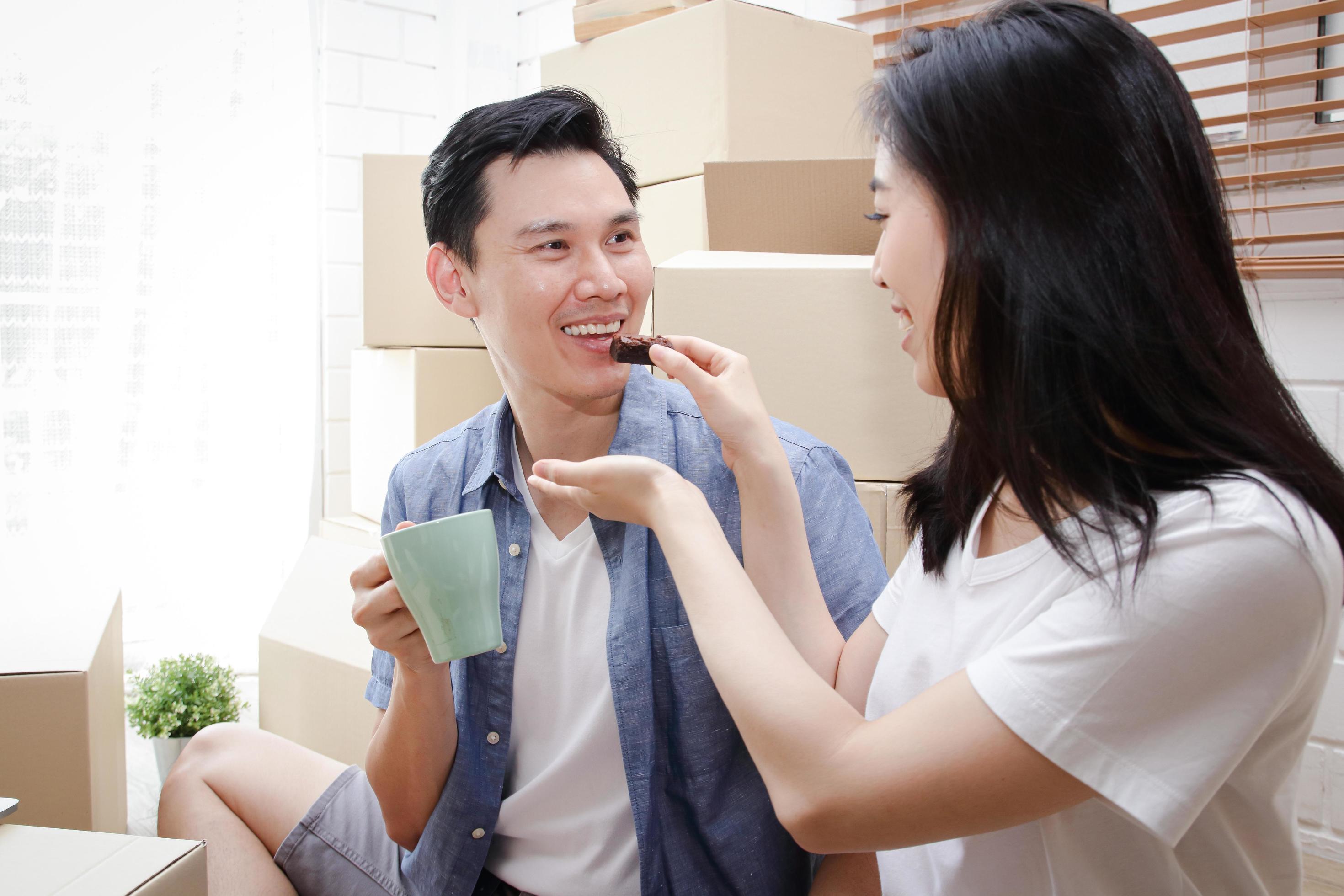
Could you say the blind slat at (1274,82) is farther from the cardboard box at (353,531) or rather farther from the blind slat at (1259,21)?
the cardboard box at (353,531)

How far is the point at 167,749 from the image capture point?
81.8 inches

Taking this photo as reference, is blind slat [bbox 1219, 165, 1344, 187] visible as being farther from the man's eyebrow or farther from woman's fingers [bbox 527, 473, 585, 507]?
woman's fingers [bbox 527, 473, 585, 507]

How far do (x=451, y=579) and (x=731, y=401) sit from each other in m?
0.29

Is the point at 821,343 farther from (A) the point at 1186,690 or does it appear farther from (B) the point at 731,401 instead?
(A) the point at 1186,690

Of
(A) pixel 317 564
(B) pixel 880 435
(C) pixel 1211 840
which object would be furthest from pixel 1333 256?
(A) pixel 317 564

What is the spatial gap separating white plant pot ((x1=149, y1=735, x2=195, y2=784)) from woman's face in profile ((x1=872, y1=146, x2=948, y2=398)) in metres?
1.95

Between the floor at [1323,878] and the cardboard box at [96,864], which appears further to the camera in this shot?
the floor at [1323,878]

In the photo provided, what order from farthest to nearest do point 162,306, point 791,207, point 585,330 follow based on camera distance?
point 162,306 → point 791,207 → point 585,330

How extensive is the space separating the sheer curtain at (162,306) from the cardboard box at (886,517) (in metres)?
1.92

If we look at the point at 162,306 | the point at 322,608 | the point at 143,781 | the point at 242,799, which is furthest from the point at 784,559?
the point at 162,306

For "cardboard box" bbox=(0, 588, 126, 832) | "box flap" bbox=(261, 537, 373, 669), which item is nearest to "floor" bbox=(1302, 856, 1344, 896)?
"box flap" bbox=(261, 537, 373, 669)

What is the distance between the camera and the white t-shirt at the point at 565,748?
3.10ft

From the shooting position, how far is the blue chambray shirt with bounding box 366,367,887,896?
0.92 meters

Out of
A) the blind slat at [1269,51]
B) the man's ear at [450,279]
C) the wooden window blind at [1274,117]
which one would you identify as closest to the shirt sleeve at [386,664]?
the man's ear at [450,279]
